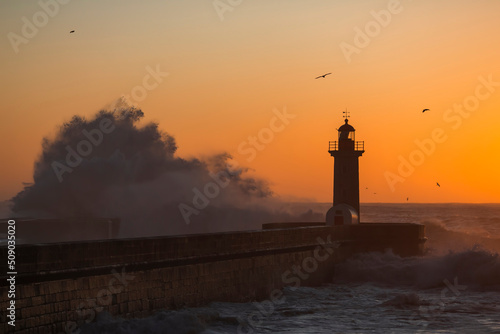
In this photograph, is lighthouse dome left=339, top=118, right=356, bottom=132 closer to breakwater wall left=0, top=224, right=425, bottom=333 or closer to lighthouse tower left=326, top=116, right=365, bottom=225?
lighthouse tower left=326, top=116, right=365, bottom=225

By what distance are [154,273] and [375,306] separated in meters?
5.57

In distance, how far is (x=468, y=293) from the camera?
1864cm

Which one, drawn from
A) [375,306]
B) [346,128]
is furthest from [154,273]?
[346,128]

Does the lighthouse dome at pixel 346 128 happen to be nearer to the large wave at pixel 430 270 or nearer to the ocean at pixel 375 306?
the ocean at pixel 375 306

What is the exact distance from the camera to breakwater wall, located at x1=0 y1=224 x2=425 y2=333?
1062 centimetres

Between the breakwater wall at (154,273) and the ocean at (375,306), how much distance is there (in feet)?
1.03

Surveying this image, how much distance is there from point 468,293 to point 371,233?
5090 millimetres

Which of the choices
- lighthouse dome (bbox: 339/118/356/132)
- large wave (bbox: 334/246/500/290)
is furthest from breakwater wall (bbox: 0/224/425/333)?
lighthouse dome (bbox: 339/118/356/132)

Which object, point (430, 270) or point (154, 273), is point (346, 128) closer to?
point (430, 270)

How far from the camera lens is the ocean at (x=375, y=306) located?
13.1 meters

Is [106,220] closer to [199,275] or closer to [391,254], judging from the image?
[391,254]

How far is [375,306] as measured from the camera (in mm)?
16422

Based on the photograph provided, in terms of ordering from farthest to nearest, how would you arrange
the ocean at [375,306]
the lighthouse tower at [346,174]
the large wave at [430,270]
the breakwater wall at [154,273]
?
the lighthouse tower at [346,174]
the large wave at [430,270]
the ocean at [375,306]
the breakwater wall at [154,273]

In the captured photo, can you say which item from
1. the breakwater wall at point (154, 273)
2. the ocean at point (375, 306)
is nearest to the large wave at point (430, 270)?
the ocean at point (375, 306)
